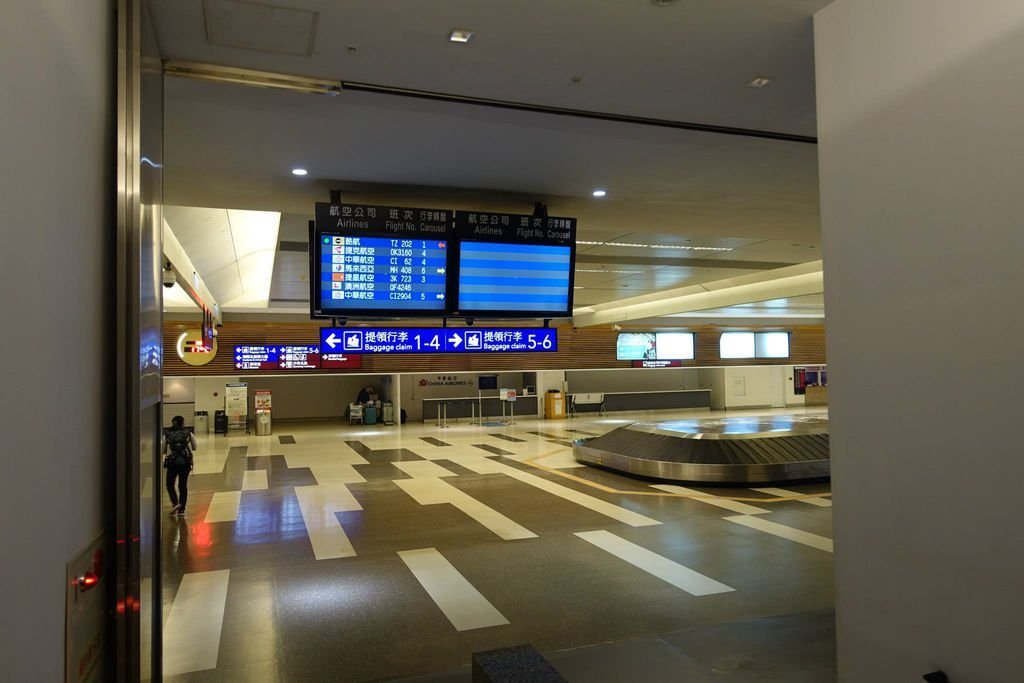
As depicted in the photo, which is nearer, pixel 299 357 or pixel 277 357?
pixel 277 357

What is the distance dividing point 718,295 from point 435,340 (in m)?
13.3

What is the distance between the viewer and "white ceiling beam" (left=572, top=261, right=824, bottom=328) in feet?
57.3

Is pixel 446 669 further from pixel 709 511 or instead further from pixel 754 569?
pixel 709 511

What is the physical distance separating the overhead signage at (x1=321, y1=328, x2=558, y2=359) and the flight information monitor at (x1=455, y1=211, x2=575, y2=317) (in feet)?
5.07

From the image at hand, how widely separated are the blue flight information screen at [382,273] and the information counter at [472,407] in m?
21.0

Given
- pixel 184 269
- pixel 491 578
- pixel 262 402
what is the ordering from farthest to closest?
1. pixel 262 402
2. pixel 184 269
3. pixel 491 578

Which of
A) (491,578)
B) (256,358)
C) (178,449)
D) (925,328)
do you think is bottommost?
(491,578)

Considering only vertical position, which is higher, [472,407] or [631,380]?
[631,380]

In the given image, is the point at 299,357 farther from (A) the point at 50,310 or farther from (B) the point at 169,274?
(A) the point at 50,310

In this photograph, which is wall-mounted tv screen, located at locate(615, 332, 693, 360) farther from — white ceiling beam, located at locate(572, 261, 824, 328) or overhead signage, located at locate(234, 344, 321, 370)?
overhead signage, located at locate(234, 344, 321, 370)

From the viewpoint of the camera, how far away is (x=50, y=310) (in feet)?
6.46

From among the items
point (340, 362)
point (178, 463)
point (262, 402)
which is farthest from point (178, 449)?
point (340, 362)

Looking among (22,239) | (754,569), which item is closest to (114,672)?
(22,239)

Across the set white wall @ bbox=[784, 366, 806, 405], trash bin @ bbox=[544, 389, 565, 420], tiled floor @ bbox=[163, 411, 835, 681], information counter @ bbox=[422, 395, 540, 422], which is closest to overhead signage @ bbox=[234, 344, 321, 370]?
information counter @ bbox=[422, 395, 540, 422]
